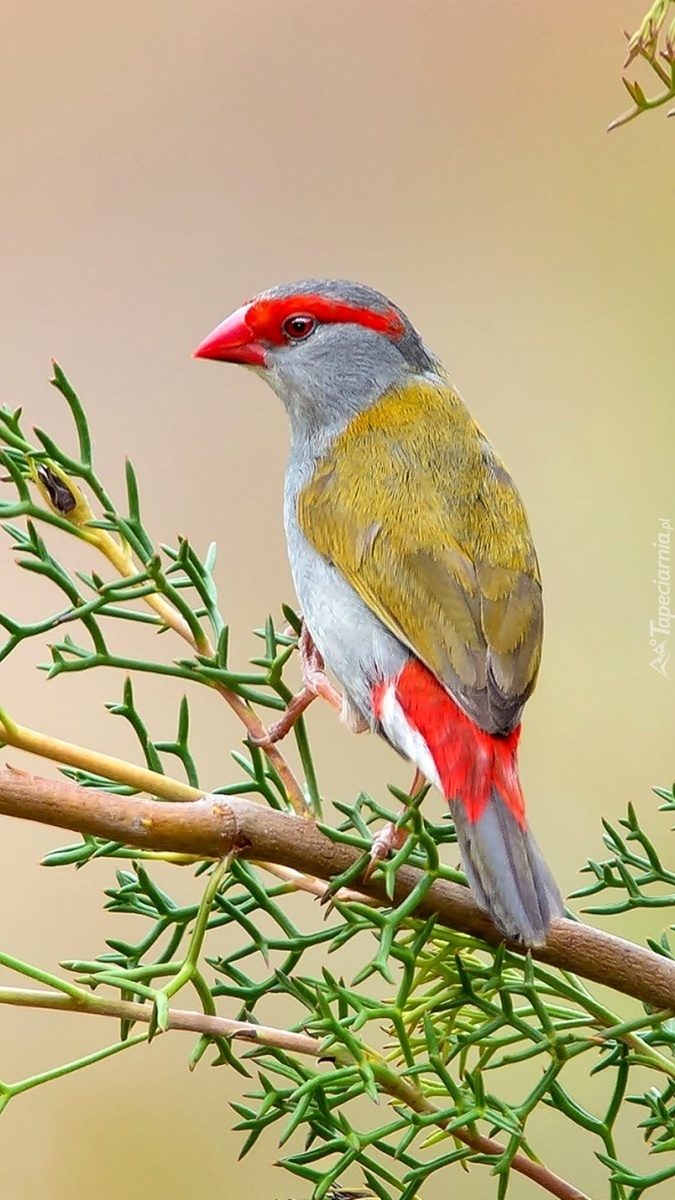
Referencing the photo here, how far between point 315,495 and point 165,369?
56.3 inches

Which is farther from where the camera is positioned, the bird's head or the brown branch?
the bird's head

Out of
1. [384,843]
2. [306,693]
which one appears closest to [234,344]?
[306,693]

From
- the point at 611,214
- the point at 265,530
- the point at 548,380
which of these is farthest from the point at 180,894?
the point at 611,214

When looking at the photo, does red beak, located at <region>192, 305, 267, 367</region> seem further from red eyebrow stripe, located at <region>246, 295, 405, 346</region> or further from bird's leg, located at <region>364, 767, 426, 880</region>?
bird's leg, located at <region>364, 767, 426, 880</region>

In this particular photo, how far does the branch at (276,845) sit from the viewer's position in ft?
3.62

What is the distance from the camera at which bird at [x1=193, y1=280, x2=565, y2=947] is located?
1.57 meters

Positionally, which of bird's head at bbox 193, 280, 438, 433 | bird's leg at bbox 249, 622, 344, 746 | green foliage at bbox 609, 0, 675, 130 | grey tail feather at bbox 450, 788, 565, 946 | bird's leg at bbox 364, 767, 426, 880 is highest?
green foliage at bbox 609, 0, 675, 130

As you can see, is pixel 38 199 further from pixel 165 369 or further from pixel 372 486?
pixel 372 486

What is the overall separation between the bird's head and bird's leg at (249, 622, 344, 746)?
0.55m

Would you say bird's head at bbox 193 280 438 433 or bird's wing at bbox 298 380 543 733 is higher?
bird's head at bbox 193 280 438 433

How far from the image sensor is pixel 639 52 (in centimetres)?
140

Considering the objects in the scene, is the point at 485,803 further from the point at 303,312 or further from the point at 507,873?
the point at 303,312

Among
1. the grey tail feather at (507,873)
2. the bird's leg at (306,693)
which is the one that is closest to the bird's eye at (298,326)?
the bird's leg at (306,693)

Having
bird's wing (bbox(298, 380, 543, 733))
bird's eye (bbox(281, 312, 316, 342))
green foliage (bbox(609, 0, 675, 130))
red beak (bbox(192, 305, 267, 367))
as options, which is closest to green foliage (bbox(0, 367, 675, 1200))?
bird's wing (bbox(298, 380, 543, 733))
